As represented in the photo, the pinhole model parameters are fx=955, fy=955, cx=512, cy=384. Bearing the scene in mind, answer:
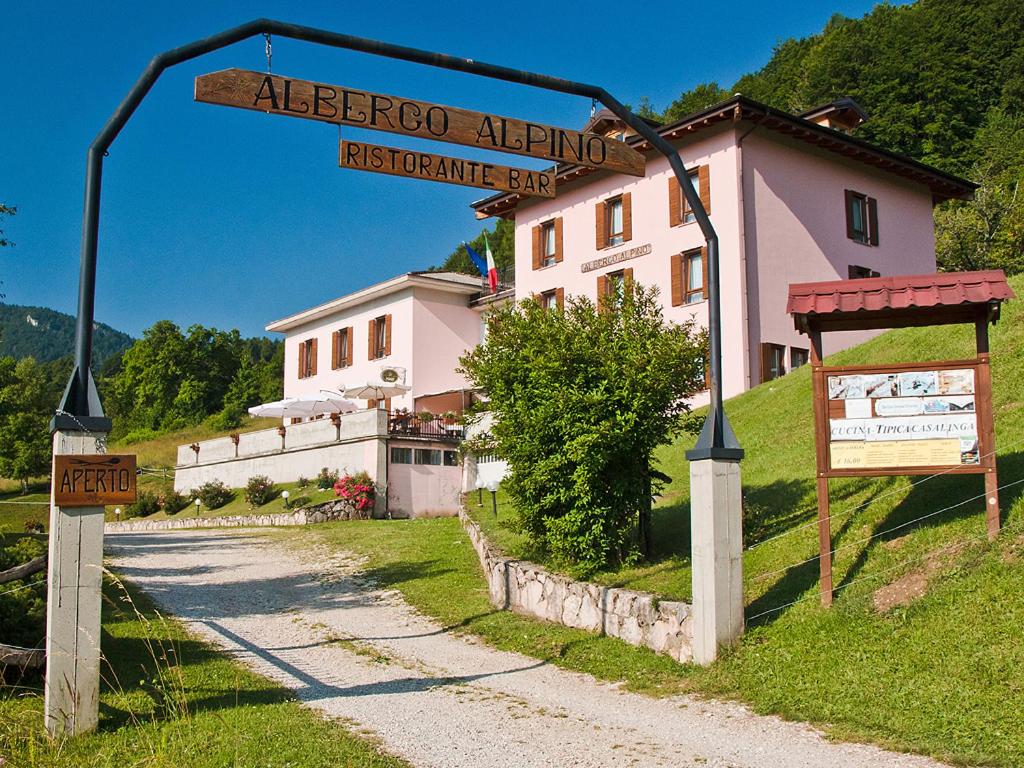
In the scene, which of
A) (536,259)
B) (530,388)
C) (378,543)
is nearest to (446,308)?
(536,259)

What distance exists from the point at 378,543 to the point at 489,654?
31.1 feet

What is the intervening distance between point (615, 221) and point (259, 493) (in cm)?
1445

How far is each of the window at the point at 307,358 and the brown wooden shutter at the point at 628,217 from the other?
19.0 metres

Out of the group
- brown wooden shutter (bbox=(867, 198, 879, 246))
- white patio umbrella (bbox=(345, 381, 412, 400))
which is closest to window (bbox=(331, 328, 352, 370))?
white patio umbrella (bbox=(345, 381, 412, 400))

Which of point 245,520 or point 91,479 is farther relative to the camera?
point 245,520

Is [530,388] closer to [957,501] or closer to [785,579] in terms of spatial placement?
[785,579]

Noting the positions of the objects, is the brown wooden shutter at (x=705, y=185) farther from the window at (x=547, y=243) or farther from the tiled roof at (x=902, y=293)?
the tiled roof at (x=902, y=293)

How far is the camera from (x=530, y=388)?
1195cm

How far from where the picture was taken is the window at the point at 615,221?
31.1 m

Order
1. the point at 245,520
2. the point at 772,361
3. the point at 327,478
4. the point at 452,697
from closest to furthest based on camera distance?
the point at 452,697
the point at 772,361
the point at 245,520
the point at 327,478

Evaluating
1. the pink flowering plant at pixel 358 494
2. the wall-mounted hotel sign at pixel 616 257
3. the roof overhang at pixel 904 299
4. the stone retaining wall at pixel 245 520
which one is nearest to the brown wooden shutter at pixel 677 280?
the wall-mounted hotel sign at pixel 616 257

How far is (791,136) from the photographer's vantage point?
2842cm

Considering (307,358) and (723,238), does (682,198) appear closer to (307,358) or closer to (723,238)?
(723,238)

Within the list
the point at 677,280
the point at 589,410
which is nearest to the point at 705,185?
the point at 677,280
